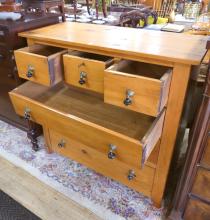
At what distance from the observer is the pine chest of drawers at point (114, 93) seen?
71 cm

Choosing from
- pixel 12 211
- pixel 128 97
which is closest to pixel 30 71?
pixel 128 97

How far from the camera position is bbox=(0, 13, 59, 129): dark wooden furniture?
102cm

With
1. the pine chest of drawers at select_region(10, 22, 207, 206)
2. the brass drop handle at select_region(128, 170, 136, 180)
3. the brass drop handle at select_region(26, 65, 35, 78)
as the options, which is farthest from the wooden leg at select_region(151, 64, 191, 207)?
the brass drop handle at select_region(26, 65, 35, 78)

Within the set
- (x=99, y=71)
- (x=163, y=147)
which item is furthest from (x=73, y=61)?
(x=163, y=147)

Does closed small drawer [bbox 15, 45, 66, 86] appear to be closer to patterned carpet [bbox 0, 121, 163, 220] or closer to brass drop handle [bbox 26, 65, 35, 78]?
brass drop handle [bbox 26, 65, 35, 78]

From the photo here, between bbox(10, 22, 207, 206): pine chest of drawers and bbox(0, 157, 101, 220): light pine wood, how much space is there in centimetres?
22

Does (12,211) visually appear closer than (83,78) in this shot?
No

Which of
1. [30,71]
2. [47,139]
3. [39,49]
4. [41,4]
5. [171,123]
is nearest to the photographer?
[171,123]

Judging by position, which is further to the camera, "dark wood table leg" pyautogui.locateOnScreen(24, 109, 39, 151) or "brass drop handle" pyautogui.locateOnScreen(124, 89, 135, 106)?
"dark wood table leg" pyautogui.locateOnScreen(24, 109, 39, 151)

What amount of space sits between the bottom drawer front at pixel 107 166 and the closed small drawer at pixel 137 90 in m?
0.39

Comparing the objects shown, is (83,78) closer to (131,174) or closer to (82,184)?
(131,174)

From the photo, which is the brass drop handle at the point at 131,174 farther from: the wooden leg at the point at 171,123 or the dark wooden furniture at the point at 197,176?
the dark wooden furniture at the point at 197,176

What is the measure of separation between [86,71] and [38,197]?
0.73m

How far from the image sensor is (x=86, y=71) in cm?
83
